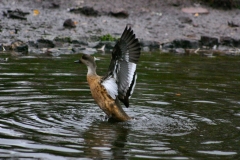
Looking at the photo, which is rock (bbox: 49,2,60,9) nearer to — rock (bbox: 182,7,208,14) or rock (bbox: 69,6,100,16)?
rock (bbox: 69,6,100,16)

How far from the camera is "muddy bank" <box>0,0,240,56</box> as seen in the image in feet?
54.3

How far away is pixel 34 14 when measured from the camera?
1841 centimetres

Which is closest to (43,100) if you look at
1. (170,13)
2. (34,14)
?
(34,14)

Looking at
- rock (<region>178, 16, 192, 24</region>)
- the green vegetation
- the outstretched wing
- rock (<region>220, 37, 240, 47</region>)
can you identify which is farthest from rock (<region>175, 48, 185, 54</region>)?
the outstretched wing

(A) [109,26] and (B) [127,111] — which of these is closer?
(B) [127,111]

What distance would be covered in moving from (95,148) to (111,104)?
2.03 metres

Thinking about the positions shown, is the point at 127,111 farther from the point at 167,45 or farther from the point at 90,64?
the point at 167,45

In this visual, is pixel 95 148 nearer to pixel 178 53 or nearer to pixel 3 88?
pixel 3 88

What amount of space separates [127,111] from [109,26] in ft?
31.3

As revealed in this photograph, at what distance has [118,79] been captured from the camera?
8.27 metres

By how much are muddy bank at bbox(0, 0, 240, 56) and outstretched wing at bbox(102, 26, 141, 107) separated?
7.38 meters

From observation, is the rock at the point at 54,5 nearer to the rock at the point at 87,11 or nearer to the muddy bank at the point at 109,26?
the muddy bank at the point at 109,26

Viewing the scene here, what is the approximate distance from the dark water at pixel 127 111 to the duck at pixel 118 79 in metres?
0.25

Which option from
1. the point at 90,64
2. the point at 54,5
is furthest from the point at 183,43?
the point at 90,64
